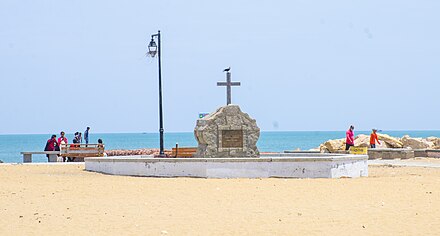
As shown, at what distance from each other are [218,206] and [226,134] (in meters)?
9.26

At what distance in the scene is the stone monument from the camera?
75.6ft

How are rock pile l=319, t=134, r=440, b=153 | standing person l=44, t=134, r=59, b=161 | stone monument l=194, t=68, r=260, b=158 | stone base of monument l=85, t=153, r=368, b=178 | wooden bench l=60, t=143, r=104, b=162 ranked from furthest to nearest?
rock pile l=319, t=134, r=440, b=153 < standing person l=44, t=134, r=59, b=161 < wooden bench l=60, t=143, r=104, b=162 < stone monument l=194, t=68, r=260, b=158 < stone base of monument l=85, t=153, r=368, b=178

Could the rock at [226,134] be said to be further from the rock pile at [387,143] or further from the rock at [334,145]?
the rock at [334,145]

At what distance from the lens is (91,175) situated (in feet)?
71.7

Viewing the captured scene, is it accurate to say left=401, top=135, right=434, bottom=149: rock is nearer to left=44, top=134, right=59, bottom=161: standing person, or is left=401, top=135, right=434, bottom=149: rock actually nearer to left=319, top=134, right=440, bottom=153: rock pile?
left=319, top=134, right=440, bottom=153: rock pile

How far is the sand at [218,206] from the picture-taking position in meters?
11.4

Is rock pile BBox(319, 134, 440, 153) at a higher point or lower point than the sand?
higher

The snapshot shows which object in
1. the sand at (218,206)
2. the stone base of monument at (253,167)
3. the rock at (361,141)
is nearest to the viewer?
the sand at (218,206)

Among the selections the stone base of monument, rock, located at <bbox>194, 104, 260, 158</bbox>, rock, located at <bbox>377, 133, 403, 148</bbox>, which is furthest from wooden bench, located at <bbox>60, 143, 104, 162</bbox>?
rock, located at <bbox>377, 133, 403, 148</bbox>

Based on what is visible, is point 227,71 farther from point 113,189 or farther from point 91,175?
point 113,189

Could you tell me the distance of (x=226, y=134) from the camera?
23.2 metres

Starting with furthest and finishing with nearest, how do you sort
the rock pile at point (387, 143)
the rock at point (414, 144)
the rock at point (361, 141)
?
1. the rock at point (361, 141)
2. the rock at point (414, 144)
3. the rock pile at point (387, 143)

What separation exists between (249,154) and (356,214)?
10.7 meters

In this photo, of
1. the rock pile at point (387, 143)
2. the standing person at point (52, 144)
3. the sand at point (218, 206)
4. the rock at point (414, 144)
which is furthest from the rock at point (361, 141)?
the sand at point (218, 206)
